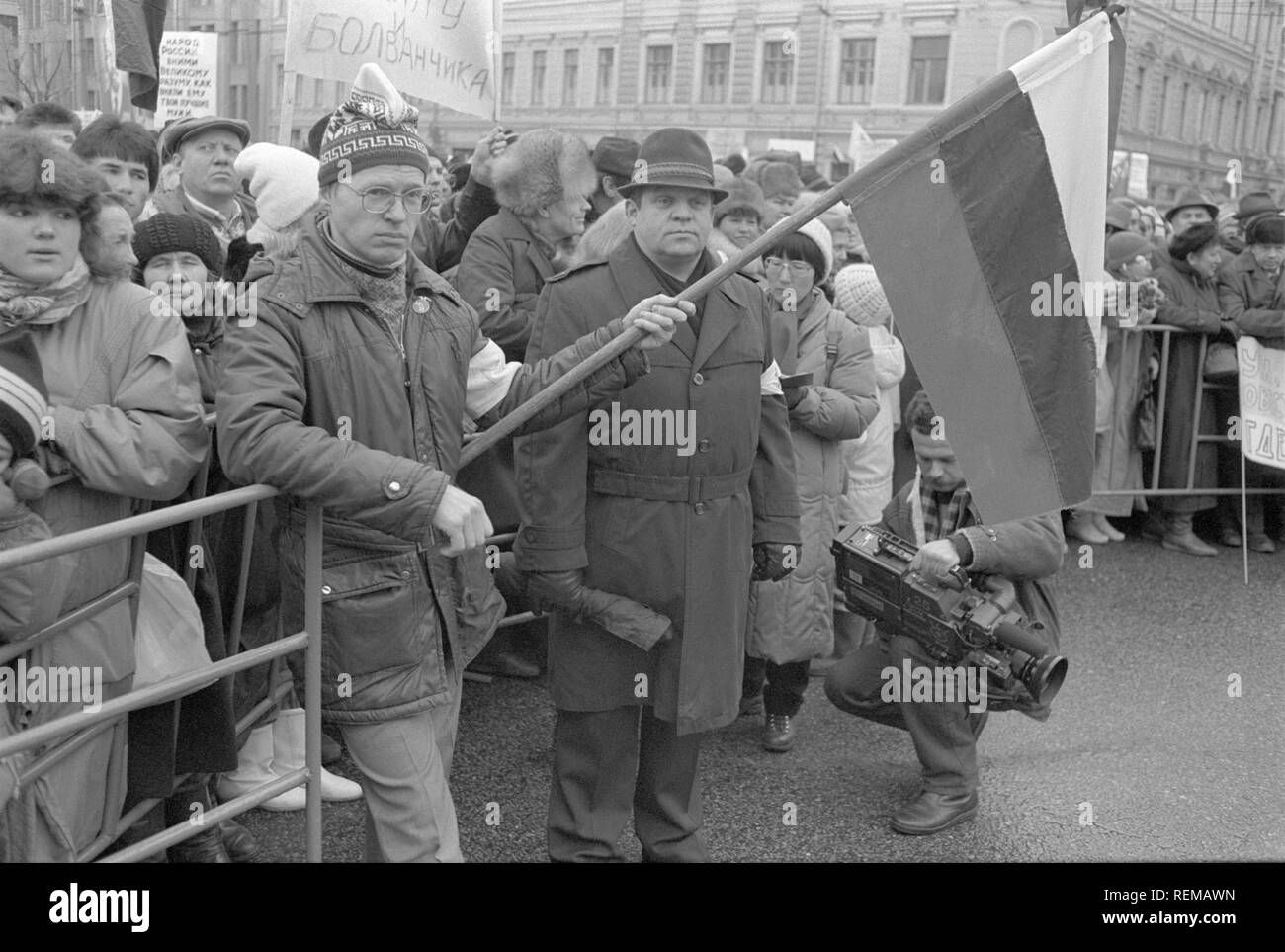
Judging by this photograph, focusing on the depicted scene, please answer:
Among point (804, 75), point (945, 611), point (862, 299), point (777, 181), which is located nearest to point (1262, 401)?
point (777, 181)

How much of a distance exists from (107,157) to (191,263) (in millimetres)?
1312

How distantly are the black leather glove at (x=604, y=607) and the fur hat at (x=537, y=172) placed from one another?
82.9 inches

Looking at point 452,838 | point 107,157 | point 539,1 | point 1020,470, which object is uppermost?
point 539,1

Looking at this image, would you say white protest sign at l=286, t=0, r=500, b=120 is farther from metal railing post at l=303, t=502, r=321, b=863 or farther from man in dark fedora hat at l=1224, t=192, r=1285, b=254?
man in dark fedora hat at l=1224, t=192, r=1285, b=254

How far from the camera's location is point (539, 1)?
120 ft

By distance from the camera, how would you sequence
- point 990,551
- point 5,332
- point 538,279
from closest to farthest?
→ 1. point 5,332
2. point 990,551
3. point 538,279

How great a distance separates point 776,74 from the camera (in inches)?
1571

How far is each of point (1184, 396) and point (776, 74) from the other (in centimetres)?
3379

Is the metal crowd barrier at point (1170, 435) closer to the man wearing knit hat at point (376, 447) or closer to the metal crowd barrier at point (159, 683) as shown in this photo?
the man wearing knit hat at point (376, 447)

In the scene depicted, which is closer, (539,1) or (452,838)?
(452,838)

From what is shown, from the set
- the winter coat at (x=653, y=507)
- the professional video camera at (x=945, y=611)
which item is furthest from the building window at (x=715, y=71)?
the winter coat at (x=653, y=507)

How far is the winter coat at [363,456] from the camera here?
9.15 feet
